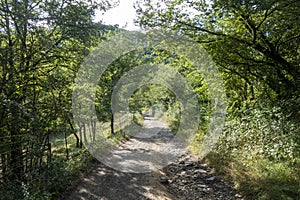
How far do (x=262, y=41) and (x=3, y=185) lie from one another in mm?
7566

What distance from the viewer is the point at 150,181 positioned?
674 centimetres

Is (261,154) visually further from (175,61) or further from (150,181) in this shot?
(175,61)

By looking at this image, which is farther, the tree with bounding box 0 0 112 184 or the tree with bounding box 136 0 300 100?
the tree with bounding box 136 0 300 100

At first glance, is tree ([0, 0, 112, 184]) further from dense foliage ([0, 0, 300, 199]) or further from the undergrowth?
the undergrowth

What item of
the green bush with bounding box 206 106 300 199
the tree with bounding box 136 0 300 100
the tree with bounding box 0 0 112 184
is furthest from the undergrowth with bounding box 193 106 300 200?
the tree with bounding box 0 0 112 184

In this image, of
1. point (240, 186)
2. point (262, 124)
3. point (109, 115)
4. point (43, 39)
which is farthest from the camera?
point (109, 115)

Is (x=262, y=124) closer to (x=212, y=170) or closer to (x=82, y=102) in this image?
(x=212, y=170)

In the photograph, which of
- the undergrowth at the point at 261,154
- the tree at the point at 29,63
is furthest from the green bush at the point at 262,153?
the tree at the point at 29,63

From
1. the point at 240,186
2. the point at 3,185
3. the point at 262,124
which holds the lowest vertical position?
the point at 240,186

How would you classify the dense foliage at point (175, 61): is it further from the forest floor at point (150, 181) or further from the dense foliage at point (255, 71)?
the forest floor at point (150, 181)

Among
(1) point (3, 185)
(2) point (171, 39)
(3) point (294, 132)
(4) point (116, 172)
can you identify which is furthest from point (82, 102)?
(3) point (294, 132)

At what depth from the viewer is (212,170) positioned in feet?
25.9

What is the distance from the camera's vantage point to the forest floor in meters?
5.74

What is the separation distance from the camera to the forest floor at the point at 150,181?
574 centimetres
